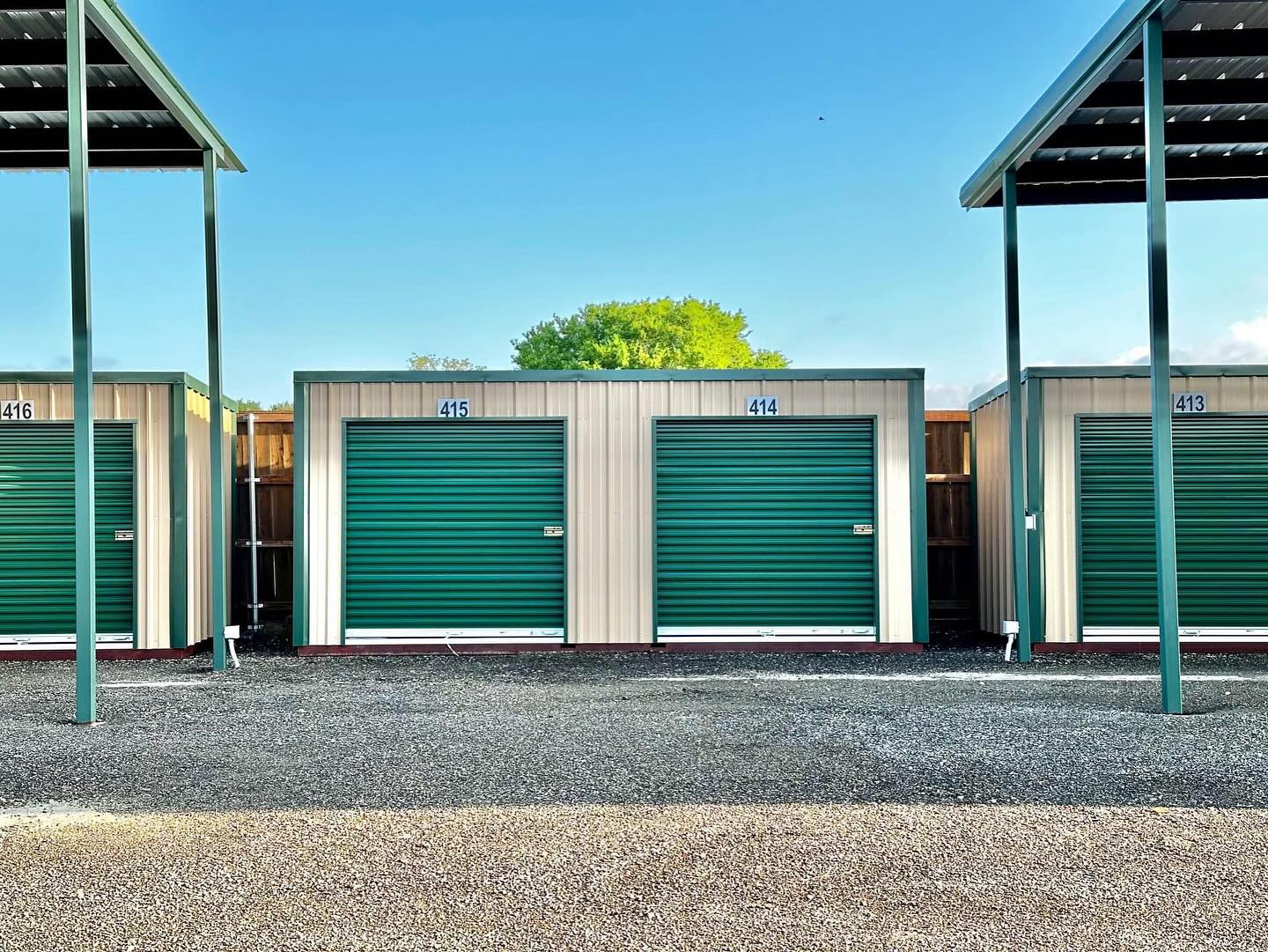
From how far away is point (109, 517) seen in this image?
1061cm

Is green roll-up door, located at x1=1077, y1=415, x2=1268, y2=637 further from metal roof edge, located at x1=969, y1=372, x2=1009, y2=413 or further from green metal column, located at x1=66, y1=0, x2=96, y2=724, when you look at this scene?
green metal column, located at x1=66, y1=0, x2=96, y2=724

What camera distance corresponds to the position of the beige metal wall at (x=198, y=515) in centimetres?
1066

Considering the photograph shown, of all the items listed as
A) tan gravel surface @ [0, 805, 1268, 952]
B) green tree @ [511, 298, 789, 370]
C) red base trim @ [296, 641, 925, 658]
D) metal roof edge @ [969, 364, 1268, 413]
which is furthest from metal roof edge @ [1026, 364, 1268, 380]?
green tree @ [511, 298, 789, 370]

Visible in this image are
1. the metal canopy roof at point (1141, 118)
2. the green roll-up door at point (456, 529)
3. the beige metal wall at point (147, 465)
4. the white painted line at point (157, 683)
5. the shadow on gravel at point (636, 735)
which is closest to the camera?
the shadow on gravel at point (636, 735)

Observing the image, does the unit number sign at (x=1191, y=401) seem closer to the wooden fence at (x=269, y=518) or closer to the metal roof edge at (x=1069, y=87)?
the metal roof edge at (x=1069, y=87)

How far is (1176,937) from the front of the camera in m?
3.55

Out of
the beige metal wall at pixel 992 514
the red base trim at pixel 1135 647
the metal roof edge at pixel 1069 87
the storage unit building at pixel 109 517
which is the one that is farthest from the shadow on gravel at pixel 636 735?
the metal roof edge at pixel 1069 87

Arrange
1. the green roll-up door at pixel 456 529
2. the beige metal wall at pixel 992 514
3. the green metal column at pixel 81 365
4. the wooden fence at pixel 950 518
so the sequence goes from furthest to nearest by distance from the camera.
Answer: the wooden fence at pixel 950 518 → the beige metal wall at pixel 992 514 → the green roll-up door at pixel 456 529 → the green metal column at pixel 81 365

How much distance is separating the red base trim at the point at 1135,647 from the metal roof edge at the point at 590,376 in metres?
2.83

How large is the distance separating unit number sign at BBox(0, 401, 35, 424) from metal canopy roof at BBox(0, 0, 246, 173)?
224 centimetres

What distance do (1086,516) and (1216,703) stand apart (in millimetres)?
3224

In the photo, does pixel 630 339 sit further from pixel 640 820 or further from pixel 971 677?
pixel 640 820

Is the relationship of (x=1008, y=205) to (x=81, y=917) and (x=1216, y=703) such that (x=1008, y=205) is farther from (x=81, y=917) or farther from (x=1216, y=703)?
(x=81, y=917)

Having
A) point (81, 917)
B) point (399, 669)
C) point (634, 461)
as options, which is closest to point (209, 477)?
point (399, 669)
